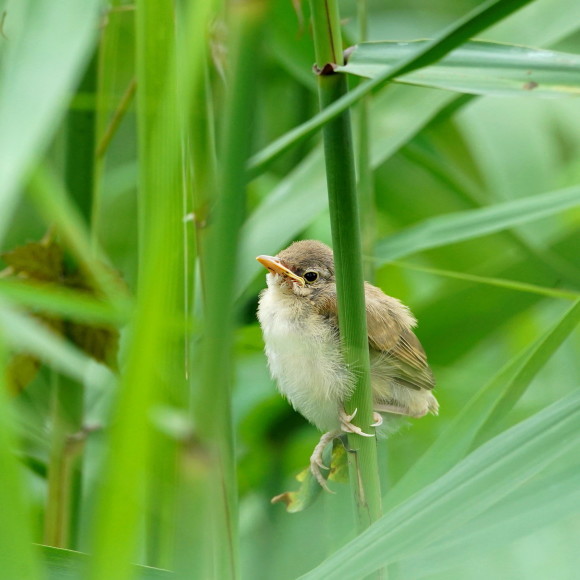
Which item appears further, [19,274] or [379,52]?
[19,274]

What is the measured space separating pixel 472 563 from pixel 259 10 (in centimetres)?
65

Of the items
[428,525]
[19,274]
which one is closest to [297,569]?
[428,525]

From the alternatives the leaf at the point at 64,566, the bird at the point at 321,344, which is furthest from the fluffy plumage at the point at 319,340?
the leaf at the point at 64,566

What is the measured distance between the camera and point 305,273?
1.70m

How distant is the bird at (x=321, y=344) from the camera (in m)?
1.49

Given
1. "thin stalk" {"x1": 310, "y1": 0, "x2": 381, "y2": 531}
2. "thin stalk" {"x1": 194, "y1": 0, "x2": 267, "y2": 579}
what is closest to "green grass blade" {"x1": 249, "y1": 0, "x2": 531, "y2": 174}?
"thin stalk" {"x1": 310, "y1": 0, "x2": 381, "y2": 531}

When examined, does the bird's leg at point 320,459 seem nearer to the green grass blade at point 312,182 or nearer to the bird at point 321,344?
the bird at point 321,344

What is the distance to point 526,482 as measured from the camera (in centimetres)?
91

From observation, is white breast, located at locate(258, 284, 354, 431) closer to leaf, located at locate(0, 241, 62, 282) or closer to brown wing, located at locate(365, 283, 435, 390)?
brown wing, located at locate(365, 283, 435, 390)

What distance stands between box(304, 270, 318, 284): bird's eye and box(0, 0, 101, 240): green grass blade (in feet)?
2.15

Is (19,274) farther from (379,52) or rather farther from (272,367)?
(379,52)

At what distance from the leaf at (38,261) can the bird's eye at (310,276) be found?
50 cm

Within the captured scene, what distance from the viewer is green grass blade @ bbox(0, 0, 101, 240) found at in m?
0.98

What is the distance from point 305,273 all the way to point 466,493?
0.89 m
